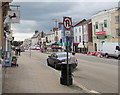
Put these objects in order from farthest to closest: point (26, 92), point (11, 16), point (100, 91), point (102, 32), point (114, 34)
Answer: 1. point (102, 32)
2. point (114, 34)
3. point (11, 16)
4. point (100, 91)
5. point (26, 92)

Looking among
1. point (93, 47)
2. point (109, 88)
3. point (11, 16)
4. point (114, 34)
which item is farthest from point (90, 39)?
point (109, 88)

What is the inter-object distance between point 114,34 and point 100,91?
111 ft

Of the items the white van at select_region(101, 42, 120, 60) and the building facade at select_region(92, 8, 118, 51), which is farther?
the building facade at select_region(92, 8, 118, 51)

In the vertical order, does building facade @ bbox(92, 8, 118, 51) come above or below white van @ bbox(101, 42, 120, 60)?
above

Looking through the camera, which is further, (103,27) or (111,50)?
(103,27)

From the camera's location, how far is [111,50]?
30.7 meters

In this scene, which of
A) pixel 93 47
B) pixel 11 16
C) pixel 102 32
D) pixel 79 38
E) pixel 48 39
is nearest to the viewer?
pixel 11 16

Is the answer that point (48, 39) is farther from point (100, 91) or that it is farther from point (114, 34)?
point (100, 91)

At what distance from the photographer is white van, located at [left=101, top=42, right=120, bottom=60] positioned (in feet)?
96.1

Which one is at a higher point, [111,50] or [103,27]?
[103,27]

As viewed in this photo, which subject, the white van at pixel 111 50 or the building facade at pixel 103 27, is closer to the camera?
the white van at pixel 111 50

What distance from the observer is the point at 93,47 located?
158 feet

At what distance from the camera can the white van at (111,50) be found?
29.3 metres

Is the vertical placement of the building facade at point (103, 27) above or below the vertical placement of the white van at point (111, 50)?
above
